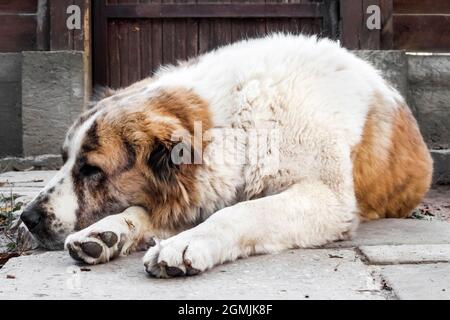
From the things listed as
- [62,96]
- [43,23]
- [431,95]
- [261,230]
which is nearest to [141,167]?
[261,230]

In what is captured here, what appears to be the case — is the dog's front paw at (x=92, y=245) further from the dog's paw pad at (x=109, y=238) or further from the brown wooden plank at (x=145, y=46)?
the brown wooden plank at (x=145, y=46)

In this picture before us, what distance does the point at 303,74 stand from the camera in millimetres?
3201

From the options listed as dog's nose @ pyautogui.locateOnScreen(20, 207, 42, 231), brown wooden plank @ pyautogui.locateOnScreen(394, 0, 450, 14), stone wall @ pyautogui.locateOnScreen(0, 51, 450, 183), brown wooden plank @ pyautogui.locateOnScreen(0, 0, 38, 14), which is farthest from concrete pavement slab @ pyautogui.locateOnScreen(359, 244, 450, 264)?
brown wooden plank @ pyautogui.locateOnScreen(0, 0, 38, 14)

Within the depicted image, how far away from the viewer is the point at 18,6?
605 centimetres

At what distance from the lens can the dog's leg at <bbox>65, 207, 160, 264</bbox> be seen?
263cm

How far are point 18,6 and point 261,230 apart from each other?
4.07 m

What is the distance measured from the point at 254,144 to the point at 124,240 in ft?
2.16

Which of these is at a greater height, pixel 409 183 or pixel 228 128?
pixel 228 128

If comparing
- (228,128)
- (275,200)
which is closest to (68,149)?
(228,128)

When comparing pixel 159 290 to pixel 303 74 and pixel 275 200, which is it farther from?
pixel 303 74

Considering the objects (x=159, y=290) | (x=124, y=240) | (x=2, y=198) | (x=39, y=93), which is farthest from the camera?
(x=39, y=93)

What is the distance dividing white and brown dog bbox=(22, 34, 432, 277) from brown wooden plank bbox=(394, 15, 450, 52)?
2.95 metres

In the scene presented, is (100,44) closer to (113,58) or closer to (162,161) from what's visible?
(113,58)

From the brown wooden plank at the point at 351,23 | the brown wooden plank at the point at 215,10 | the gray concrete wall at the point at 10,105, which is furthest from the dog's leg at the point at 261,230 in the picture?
the gray concrete wall at the point at 10,105
